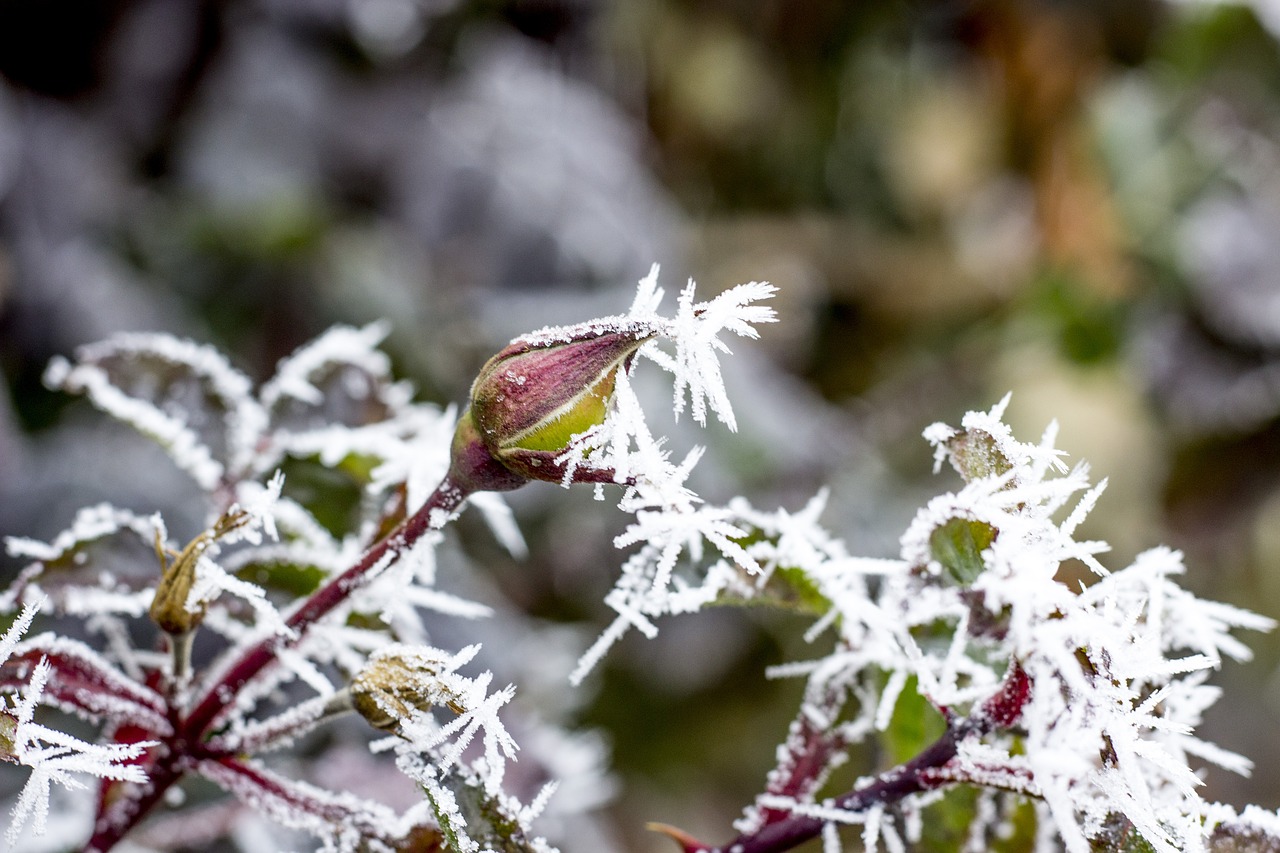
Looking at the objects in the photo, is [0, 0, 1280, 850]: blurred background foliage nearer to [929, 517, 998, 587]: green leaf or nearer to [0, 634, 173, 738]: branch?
[0, 634, 173, 738]: branch

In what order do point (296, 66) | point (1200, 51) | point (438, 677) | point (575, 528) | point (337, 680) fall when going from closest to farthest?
1. point (438, 677)
2. point (337, 680)
3. point (575, 528)
4. point (296, 66)
5. point (1200, 51)

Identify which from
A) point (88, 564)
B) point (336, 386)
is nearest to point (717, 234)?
point (336, 386)

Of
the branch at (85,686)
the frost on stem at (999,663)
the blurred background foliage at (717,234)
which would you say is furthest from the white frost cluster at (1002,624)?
the blurred background foliage at (717,234)

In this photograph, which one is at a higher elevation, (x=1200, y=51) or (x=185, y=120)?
(x=1200, y=51)

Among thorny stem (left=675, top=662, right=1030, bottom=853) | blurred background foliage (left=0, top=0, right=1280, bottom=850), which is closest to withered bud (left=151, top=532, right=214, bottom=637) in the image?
thorny stem (left=675, top=662, right=1030, bottom=853)

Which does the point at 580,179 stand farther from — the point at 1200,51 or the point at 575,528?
the point at 1200,51

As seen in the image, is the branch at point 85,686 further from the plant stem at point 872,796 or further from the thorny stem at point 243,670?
the plant stem at point 872,796

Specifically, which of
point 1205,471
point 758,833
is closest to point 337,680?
point 758,833
